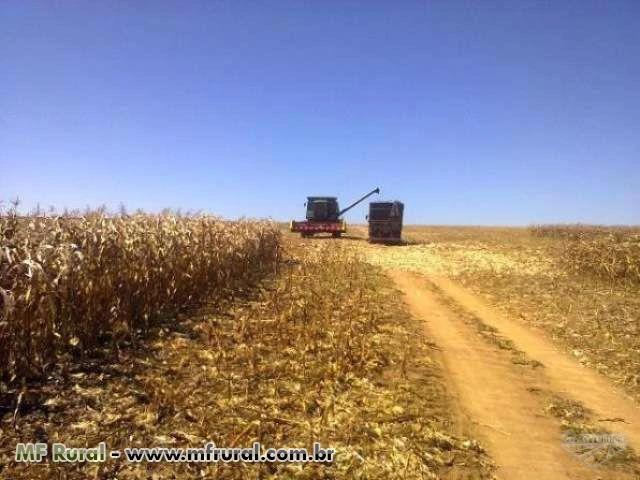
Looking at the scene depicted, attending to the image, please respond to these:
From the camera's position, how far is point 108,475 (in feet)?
13.9

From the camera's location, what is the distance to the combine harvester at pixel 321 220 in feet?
113

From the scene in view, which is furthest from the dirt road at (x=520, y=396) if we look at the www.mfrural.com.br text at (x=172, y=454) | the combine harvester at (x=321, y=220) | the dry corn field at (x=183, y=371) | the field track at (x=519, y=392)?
the combine harvester at (x=321, y=220)

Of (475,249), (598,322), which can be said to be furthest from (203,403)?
(475,249)

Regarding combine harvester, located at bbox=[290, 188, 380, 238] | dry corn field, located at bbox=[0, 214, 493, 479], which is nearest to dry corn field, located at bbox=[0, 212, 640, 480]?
dry corn field, located at bbox=[0, 214, 493, 479]

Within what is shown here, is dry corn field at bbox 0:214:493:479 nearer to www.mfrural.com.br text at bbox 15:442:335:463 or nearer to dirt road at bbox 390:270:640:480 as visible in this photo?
www.mfrural.com.br text at bbox 15:442:335:463

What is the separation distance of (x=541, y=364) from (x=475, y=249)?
19527 millimetres

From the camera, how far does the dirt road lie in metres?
5.02

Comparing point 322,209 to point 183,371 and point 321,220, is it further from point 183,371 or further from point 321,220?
point 183,371

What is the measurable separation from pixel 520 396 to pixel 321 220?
29349 millimetres

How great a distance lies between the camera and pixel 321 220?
35656 mm

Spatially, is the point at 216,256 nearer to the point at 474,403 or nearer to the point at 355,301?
the point at 355,301

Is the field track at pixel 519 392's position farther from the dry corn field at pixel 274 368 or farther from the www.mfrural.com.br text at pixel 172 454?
the www.mfrural.com.br text at pixel 172 454

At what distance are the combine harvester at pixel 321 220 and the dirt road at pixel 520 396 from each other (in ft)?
77.1

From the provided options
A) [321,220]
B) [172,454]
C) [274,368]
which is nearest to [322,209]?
[321,220]
